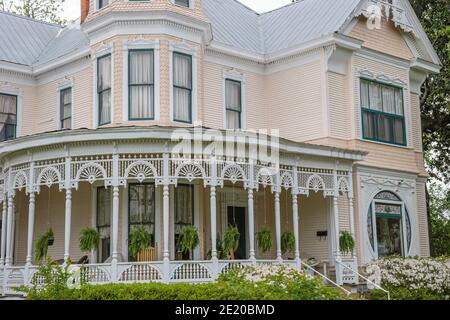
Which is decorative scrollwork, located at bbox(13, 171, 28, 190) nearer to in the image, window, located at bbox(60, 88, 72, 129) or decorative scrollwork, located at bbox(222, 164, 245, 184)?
window, located at bbox(60, 88, 72, 129)

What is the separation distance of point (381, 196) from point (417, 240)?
7.91 ft

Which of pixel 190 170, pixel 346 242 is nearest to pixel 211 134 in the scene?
pixel 190 170

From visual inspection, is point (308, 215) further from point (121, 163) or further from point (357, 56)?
point (121, 163)

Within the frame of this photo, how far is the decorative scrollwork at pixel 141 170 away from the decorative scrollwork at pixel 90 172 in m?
0.64

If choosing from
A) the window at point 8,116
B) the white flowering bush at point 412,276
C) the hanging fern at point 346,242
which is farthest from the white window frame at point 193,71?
the white flowering bush at point 412,276

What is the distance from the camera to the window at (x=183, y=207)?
19.6 meters

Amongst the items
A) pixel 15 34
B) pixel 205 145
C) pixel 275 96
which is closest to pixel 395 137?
pixel 275 96

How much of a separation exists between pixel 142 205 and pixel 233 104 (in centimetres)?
551

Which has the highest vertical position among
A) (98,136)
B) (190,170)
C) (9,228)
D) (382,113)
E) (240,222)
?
(382,113)

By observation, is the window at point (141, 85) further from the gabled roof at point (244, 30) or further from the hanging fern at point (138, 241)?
the hanging fern at point (138, 241)

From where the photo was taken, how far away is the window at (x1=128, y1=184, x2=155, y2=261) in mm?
19156

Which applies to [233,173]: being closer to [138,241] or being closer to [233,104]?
[138,241]

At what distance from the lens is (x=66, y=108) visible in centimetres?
2319

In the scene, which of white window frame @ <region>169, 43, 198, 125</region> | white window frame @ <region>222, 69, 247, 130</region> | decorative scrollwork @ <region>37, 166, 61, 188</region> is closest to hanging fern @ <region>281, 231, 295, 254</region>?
white window frame @ <region>169, 43, 198, 125</region>
